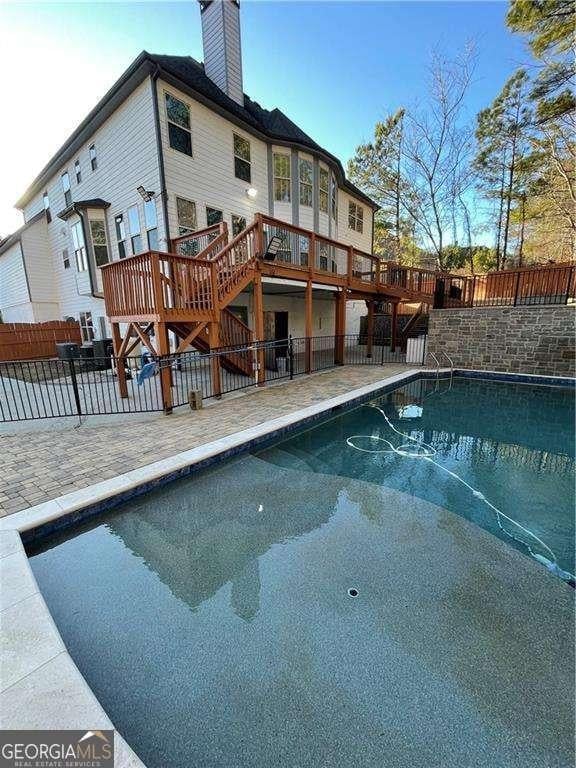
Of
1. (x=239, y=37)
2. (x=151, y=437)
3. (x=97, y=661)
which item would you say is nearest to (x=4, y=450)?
(x=151, y=437)

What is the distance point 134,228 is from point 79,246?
4030 mm

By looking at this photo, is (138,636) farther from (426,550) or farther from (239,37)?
(239,37)

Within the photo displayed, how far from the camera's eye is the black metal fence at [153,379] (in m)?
6.30

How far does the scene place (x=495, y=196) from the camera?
19.6 m

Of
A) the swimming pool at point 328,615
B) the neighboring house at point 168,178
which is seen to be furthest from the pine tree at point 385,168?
the swimming pool at point 328,615

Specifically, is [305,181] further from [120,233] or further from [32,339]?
[32,339]

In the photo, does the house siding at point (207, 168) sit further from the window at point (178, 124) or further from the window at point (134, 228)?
the window at point (134, 228)

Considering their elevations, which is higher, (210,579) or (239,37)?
(239,37)

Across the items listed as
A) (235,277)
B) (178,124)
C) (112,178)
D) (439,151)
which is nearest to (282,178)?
(178,124)

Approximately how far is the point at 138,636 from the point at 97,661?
0.84ft

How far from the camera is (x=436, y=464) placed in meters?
4.95

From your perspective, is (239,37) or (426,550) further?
(239,37)

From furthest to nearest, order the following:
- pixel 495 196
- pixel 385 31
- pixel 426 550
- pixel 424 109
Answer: pixel 495 196 → pixel 424 109 → pixel 385 31 → pixel 426 550

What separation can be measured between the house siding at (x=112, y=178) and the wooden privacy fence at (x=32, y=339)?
3.95 feet
